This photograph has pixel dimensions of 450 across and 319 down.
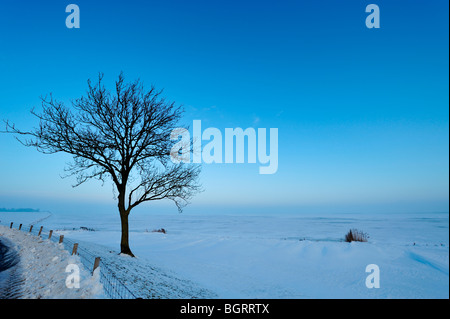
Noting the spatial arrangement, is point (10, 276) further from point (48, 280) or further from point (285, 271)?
point (285, 271)

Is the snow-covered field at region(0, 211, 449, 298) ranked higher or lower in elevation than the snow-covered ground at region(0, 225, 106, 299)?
lower

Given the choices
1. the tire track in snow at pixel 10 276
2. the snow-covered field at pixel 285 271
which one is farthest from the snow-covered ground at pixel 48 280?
the snow-covered field at pixel 285 271

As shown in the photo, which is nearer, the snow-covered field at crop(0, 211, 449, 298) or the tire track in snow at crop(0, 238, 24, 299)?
the tire track in snow at crop(0, 238, 24, 299)

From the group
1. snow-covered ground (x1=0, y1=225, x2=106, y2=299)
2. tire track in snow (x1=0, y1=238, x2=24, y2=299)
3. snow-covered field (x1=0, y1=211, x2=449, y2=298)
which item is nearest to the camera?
snow-covered ground (x1=0, y1=225, x2=106, y2=299)

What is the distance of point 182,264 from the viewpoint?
50.5 ft

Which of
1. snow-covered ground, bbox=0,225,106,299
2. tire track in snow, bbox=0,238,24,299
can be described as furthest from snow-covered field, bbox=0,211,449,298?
tire track in snow, bbox=0,238,24,299

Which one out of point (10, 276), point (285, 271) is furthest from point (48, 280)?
point (285, 271)

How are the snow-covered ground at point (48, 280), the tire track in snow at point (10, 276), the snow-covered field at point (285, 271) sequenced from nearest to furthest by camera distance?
the snow-covered ground at point (48, 280) < the tire track in snow at point (10, 276) < the snow-covered field at point (285, 271)

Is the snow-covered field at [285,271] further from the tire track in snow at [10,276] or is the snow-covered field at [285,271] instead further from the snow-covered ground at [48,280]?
the tire track in snow at [10,276]

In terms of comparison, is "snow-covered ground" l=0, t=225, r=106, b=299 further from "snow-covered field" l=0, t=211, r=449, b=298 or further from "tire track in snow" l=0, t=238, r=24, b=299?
"snow-covered field" l=0, t=211, r=449, b=298

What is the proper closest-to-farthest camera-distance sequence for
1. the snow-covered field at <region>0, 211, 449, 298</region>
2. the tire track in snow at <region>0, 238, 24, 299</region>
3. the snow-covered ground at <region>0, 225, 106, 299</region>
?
the snow-covered ground at <region>0, 225, 106, 299</region> < the tire track in snow at <region>0, 238, 24, 299</region> < the snow-covered field at <region>0, 211, 449, 298</region>
